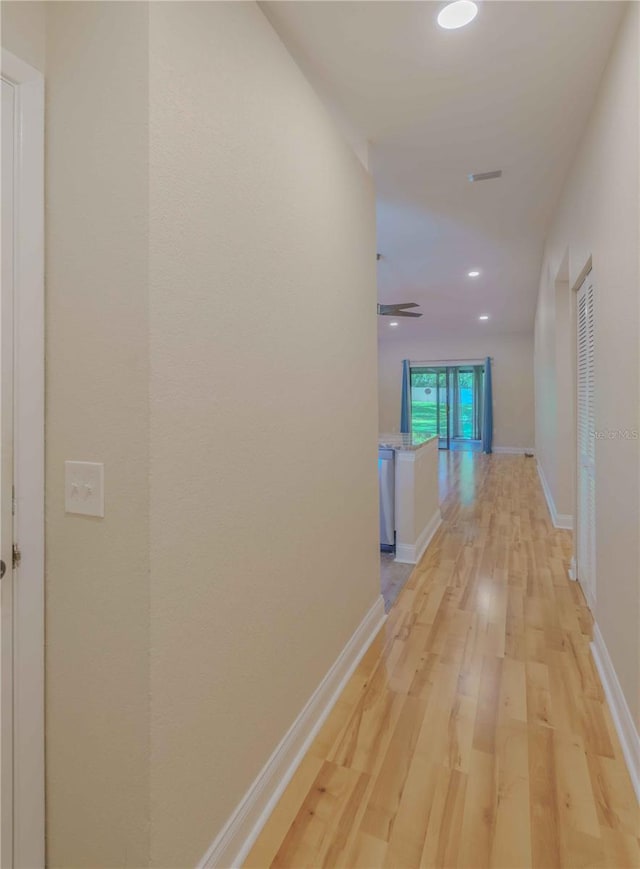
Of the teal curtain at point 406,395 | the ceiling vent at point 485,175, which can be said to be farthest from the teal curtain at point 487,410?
the ceiling vent at point 485,175

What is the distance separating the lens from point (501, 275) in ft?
18.3

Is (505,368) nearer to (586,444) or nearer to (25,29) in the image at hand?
(586,444)

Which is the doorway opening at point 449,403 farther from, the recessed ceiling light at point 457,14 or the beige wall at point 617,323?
the recessed ceiling light at point 457,14

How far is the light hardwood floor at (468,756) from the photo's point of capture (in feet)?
4.24

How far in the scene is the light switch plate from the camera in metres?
1.04

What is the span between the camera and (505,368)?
418 inches

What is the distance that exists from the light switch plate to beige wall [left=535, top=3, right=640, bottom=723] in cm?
172

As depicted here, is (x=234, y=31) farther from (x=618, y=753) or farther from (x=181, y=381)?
(x=618, y=753)

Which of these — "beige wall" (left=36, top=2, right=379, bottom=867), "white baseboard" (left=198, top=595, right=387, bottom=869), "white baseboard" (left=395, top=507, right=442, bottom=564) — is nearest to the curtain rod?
"white baseboard" (left=395, top=507, right=442, bottom=564)

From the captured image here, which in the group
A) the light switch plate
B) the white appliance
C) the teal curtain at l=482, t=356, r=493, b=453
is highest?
the teal curtain at l=482, t=356, r=493, b=453

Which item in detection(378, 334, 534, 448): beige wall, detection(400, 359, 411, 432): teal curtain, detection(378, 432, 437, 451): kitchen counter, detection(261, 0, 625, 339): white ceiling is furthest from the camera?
detection(400, 359, 411, 432): teal curtain

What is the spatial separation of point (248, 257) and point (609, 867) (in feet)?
6.66

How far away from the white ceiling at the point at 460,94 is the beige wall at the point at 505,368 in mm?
6886

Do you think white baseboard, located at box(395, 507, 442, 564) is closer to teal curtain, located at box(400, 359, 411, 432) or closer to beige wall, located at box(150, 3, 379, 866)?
beige wall, located at box(150, 3, 379, 866)
